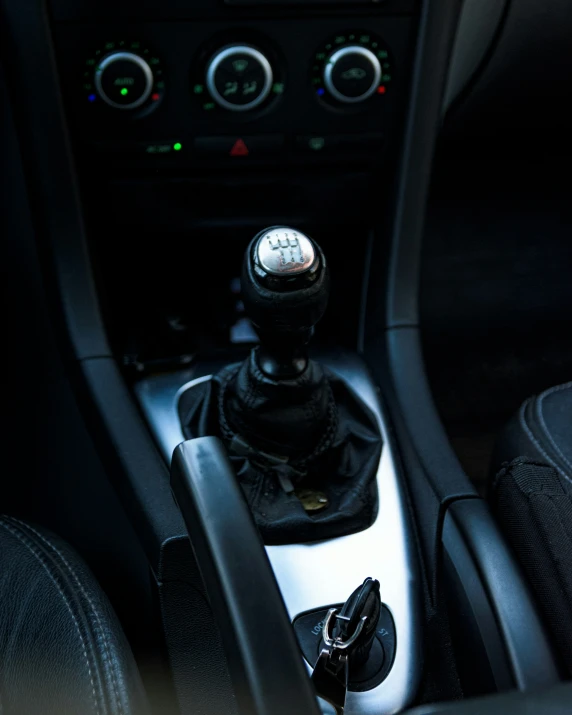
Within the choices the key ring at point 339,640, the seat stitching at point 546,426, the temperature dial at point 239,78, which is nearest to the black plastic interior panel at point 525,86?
the temperature dial at point 239,78

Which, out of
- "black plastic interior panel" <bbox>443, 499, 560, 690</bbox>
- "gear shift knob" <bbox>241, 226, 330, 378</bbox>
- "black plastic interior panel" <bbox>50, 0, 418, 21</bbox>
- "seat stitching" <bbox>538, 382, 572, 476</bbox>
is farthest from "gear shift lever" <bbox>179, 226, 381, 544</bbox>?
"black plastic interior panel" <bbox>50, 0, 418, 21</bbox>

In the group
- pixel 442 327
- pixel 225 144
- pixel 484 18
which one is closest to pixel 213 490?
pixel 225 144

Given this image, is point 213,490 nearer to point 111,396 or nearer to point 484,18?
point 111,396

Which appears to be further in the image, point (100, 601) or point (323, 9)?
point (323, 9)

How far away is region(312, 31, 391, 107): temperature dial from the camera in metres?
0.94

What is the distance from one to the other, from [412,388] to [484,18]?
0.52 metres

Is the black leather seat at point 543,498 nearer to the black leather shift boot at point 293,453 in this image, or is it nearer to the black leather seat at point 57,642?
the black leather shift boot at point 293,453

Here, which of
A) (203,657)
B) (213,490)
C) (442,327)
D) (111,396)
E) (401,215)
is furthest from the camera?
(442,327)

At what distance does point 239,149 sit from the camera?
99cm

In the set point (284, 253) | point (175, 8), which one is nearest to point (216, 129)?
point (175, 8)

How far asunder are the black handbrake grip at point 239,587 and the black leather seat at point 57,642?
217 millimetres

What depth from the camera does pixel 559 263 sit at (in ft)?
5.63

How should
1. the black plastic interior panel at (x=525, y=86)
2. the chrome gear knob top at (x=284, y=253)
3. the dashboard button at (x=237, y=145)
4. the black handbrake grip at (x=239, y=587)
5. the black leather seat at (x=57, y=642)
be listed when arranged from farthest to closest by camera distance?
the black plastic interior panel at (x=525, y=86) < the dashboard button at (x=237, y=145) < the chrome gear knob top at (x=284, y=253) < the black leather seat at (x=57, y=642) < the black handbrake grip at (x=239, y=587)

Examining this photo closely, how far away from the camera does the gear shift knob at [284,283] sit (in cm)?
72
